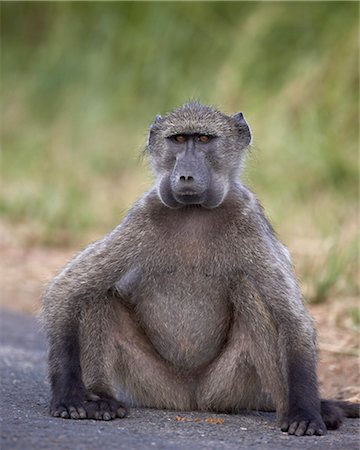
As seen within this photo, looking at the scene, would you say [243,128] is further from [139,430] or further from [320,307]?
[320,307]

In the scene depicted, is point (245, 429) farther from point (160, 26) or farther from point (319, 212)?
point (160, 26)

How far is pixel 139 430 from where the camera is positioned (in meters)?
4.58

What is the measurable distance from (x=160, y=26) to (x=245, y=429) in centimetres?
1093

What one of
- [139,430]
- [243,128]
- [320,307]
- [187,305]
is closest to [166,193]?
[187,305]

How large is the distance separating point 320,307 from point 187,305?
3256mm

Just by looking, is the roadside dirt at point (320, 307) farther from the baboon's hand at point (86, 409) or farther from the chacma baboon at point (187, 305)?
the baboon's hand at point (86, 409)

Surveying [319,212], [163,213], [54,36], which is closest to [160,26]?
[54,36]

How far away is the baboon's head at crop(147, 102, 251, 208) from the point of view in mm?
5121

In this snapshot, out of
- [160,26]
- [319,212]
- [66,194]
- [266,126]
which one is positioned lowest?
[319,212]

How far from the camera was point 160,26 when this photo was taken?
598 inches

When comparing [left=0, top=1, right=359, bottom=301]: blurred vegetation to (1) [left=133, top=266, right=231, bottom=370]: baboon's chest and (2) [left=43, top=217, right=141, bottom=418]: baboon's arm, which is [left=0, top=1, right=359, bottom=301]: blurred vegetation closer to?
(1) [left=133, top=266, right=231, bottom=370]: baboon's chest

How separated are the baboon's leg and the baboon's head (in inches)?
23.6

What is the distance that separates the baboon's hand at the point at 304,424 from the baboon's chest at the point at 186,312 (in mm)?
582

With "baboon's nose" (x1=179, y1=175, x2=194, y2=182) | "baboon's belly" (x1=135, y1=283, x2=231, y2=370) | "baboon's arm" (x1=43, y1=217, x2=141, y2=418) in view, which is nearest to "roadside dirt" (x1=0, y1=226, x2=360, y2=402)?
"baboon's arm" (x1=43, y1=217, x2=141, y2=418)
